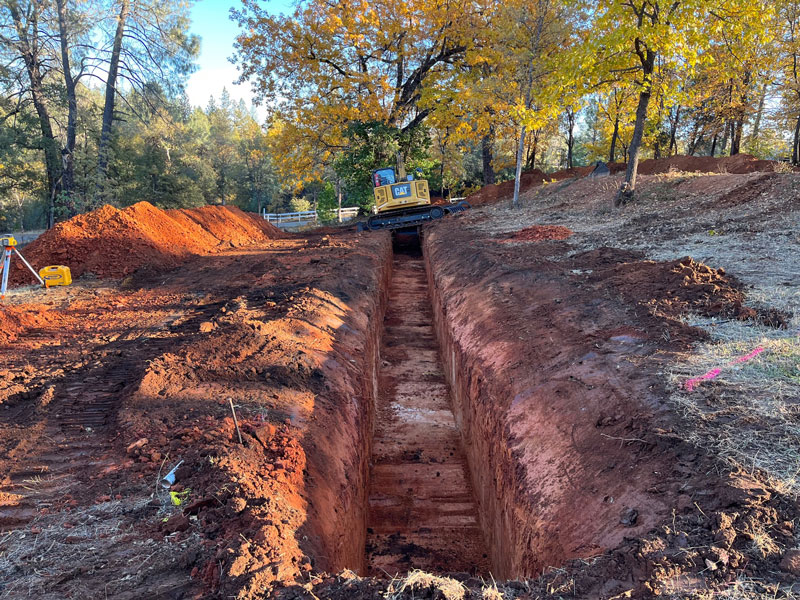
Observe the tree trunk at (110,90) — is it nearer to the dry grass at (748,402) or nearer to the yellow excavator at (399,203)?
the yellow excavator at (399,203)

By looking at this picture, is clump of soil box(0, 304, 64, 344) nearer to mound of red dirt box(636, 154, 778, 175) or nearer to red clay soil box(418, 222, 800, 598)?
red clay soil box(418, 222, 800, 598)

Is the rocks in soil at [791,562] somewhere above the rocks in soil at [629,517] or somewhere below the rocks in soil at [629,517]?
above

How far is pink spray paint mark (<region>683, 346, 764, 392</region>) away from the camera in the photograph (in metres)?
4.10

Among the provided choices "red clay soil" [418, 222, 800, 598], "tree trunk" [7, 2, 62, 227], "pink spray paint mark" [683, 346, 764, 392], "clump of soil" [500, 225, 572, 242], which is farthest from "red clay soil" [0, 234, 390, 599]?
"tree trunk" [7, 2, 62, 227]

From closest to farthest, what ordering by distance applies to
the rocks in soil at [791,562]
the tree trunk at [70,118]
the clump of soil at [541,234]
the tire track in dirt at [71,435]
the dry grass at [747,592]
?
the dry grass at [747,592] < the rocks in soil at [791,562] < the tire track in dirt at [71,435] < the clump of soil at [541,234] < the tree trunk at [70,118]

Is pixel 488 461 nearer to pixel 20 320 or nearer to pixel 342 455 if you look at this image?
pixel 342 455

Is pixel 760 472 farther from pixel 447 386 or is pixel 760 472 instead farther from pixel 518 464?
pixel 447 386

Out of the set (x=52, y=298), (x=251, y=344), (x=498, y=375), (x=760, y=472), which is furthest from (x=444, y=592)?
(x=52, y=298)

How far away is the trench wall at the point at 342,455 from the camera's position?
13.1ft

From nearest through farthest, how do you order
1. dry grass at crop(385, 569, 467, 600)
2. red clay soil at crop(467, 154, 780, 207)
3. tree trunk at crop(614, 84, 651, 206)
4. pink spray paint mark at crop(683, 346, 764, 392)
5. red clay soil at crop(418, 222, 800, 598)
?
dry grass at crop(385, 569, 467, 600) < red clay soil at crop(418, 222, 800, 598) < pink spray paint mark at crop(683, 346, 764, 392) < tree trunk at crop(614, 84, 651, 206) < red clay soil at crop(467, 154, 780, 207)

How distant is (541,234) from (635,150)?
4.02 m

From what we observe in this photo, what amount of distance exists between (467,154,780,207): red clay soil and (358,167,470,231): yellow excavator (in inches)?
303

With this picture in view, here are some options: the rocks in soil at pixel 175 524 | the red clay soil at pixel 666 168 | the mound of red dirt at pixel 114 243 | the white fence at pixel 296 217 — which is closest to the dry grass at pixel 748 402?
the rocks in soil at pixel 175 524

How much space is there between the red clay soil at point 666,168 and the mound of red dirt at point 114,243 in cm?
1734
